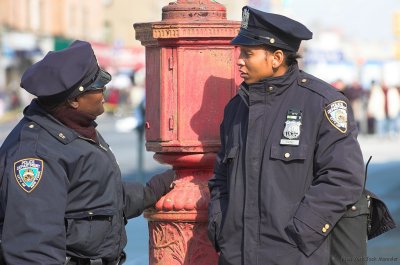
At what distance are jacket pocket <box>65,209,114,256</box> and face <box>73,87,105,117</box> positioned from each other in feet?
1.49

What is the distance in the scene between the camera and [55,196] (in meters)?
4.41

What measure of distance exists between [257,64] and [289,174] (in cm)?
52

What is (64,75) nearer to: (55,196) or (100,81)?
(100,81)

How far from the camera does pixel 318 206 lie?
458cm

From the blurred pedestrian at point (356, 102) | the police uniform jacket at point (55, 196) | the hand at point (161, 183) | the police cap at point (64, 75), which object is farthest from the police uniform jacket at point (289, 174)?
the blurred pedestrian at point (356, 102)

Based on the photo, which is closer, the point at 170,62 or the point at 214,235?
the point at 214,235

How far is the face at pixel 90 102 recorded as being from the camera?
15.4 ft

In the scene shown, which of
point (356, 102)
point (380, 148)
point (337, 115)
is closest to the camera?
point (337, 115)

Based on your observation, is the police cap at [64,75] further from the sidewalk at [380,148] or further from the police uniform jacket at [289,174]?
the sidewalk at [380,148]

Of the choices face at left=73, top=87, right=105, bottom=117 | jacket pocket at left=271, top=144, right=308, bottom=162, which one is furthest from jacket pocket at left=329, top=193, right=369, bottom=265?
face at left=73, top=87, right=105, bottom=117

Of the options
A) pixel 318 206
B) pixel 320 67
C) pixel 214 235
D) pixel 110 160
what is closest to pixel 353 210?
pixel 318 206

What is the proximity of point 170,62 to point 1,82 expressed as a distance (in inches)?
2137

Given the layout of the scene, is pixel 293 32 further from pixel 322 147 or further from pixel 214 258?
pixel 214 258

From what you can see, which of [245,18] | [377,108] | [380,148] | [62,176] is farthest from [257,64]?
[377,108]
